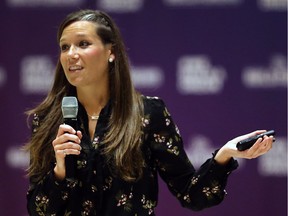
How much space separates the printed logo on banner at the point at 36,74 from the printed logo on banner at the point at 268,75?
117 cm

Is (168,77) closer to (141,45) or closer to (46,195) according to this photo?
(141,45)

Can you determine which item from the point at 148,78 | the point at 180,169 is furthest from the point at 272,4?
the point at 180,169

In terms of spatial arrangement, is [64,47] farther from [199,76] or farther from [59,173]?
[199,76]

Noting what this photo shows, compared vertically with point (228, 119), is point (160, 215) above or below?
below

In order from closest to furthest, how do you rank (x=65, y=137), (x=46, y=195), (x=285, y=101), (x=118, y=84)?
(x=65, y=137) < (x=46, y=195) < (x=118, y=84) < (x=285, y=101)

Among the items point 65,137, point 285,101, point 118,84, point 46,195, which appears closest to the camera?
point 65,137

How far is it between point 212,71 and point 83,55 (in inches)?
54.0

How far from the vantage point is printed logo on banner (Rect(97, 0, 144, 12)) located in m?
3.42

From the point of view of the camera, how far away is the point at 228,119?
3.39 metres

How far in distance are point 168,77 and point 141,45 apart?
255 millimetres

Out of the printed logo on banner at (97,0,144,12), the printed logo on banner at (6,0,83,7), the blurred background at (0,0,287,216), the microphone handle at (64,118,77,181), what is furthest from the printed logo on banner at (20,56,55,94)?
the microphone handle at (64,118,77,181)

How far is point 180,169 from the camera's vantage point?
224cm

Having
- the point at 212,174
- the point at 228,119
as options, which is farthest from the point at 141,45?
the point at 212,174

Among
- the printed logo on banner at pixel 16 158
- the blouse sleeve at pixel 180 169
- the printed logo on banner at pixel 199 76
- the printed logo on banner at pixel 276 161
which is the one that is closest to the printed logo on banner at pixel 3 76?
the printed logo on banner at pixel 16 158
